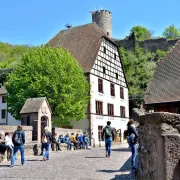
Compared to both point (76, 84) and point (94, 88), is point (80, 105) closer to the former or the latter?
point (76, 84)

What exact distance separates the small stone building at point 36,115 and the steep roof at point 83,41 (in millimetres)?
13708

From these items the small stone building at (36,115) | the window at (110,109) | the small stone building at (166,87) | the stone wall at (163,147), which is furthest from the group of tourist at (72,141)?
the stone wall at (163,147)

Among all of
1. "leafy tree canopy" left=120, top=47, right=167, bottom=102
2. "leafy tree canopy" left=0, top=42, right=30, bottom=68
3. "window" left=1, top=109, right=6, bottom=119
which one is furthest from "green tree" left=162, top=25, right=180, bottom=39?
"window" left=1, top=109, right=6, bottom=119

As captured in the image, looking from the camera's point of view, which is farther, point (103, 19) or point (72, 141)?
point (103, 19)

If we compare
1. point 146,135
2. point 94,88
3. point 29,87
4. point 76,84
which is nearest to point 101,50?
point 94,88

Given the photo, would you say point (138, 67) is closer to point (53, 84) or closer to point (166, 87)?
point (53, 84)

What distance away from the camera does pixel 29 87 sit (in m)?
31.6

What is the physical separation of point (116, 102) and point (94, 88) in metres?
6.16

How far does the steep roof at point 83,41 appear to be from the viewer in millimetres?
37875

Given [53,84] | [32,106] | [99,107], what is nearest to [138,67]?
[99,107]

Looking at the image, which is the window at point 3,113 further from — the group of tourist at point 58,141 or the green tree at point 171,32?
the green tree at point 171,32

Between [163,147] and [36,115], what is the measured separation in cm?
2001

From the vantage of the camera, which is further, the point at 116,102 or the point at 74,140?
the point at 116,102

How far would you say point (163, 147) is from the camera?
3.10m
